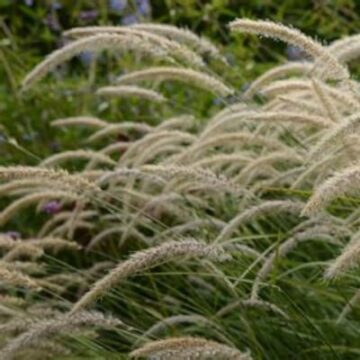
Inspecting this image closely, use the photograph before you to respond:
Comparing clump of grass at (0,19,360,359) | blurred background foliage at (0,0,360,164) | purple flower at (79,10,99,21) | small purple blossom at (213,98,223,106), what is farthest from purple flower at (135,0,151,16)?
clump of grass at (0,19,360,359)

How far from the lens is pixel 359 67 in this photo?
5938 mm

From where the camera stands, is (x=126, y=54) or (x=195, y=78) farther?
(x=126, y=54)

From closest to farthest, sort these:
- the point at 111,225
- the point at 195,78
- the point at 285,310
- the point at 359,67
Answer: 1. the point at 285,310
2. the point at 195,78
3. the point at 111,225
4. the point at 359,67

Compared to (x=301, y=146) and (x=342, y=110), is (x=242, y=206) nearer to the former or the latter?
(x=301, y=146)

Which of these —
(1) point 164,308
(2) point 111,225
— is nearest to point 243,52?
(2) point 111,225

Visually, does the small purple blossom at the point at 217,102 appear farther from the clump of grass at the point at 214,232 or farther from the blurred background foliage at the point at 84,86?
the clump of grass at the point at 214,232

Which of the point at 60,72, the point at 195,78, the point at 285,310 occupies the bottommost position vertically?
the point at 60,72

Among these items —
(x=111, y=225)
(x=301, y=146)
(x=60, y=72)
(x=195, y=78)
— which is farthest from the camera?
(x=60, y=72)

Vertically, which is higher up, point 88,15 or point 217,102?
point 88,15

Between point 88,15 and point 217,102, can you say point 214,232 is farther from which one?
point 88,15

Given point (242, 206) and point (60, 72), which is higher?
point (242, 206)

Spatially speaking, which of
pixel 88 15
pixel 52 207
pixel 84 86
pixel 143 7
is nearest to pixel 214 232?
pixel 52 207

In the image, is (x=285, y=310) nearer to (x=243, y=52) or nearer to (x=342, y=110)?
(x=342, y=110)

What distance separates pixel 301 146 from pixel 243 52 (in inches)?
86.8
